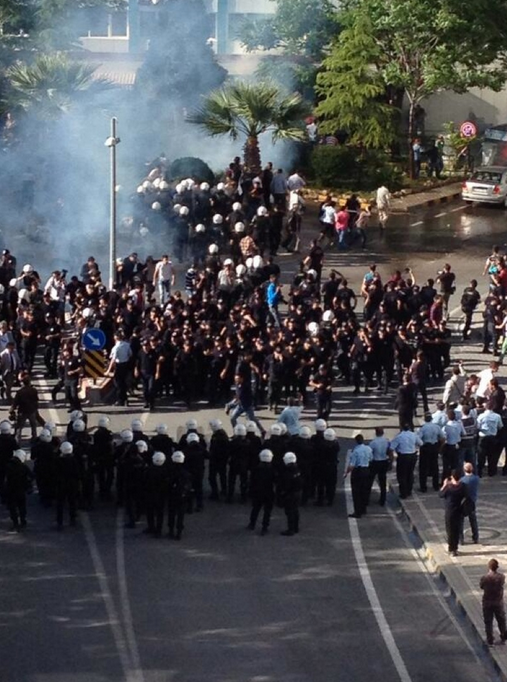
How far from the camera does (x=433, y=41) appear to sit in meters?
47.4

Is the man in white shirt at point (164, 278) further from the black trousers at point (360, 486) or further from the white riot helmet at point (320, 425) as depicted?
the black trousers at point (360, 486)

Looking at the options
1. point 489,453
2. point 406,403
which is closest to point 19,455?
point 406,403

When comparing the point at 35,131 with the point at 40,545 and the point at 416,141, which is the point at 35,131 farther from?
the point at 40,545

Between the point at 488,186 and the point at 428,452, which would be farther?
the point at 488,186

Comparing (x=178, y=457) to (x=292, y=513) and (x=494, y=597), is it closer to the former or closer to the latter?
(x=292, y=513)

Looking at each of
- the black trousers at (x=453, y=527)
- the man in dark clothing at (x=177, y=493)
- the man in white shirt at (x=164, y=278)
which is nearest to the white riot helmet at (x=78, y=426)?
the man in dark clothing at (x=177, y=493)

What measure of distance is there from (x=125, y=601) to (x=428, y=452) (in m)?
6.27

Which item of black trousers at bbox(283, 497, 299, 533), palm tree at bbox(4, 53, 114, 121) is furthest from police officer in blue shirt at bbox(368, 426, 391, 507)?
palm tree at bbox(4, 53, 114, 121)

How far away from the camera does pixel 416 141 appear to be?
4834 centimetres

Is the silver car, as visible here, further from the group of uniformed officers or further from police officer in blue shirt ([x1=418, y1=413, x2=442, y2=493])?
the group of uniformed officers

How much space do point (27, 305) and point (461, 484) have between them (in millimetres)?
11105

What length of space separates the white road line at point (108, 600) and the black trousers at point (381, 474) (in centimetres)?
394

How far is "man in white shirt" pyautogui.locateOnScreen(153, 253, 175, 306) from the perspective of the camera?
112 feet

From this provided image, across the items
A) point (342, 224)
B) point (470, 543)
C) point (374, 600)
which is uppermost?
point (342, 224)
